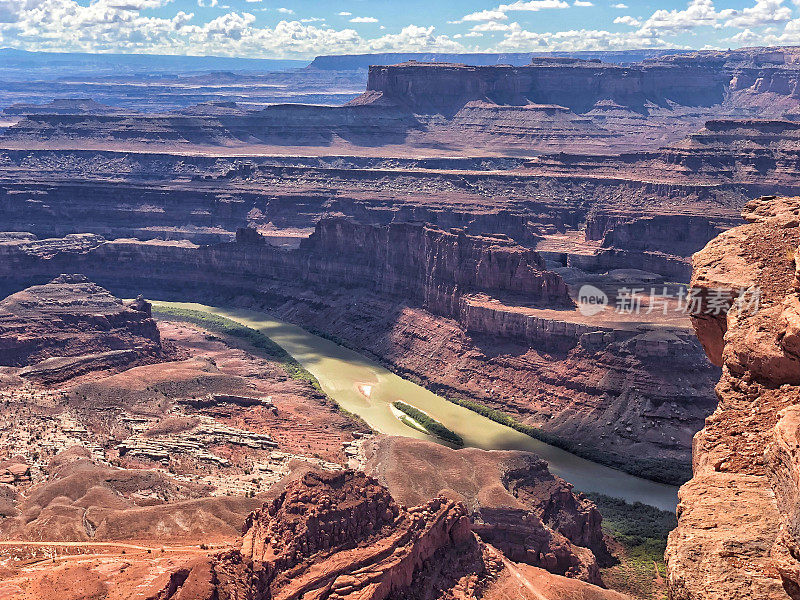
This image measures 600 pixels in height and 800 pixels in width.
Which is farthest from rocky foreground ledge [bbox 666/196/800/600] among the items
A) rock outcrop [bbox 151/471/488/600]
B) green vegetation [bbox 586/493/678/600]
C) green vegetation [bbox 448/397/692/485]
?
green vegetation [bbox 448/397/692/485]

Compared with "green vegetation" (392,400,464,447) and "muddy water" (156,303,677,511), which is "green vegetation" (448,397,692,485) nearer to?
"muddy water" (156,303,677,511)

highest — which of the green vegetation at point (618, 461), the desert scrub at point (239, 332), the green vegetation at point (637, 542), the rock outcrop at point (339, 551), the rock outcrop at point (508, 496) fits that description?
the rock outcrop at point (339, 551)

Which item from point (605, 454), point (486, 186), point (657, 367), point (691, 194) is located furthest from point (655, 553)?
point (486, 186)

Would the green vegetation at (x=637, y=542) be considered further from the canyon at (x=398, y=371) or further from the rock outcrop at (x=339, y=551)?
the rock outcrop at (x=339, y=551)

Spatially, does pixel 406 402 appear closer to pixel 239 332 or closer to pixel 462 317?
pixel 462 317

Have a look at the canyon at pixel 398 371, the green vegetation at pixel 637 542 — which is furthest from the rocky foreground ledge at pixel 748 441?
the green vegetation at pixel 637 542

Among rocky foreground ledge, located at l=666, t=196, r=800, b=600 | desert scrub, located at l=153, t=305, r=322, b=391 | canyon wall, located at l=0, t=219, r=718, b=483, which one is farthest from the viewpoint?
desert scrub, located at l=153, t=305, r=322, b=391
